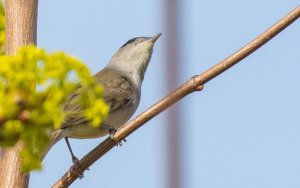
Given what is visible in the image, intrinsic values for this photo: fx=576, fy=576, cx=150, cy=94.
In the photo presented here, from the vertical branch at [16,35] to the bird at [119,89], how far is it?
6.95 feet

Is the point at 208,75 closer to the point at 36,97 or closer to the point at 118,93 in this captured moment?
the point at 36,97

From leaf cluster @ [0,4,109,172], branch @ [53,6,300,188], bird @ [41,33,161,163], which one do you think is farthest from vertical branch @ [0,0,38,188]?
bird @ [41,33,161,163]

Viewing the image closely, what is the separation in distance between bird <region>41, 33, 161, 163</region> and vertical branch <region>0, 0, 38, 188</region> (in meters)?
2.12

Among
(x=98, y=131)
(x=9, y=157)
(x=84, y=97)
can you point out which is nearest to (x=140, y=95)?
(x=98, y=131)

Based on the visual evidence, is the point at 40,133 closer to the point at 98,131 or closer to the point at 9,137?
the point at 9,137

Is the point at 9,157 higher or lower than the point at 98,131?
lower

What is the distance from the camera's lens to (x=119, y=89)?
25.0ft

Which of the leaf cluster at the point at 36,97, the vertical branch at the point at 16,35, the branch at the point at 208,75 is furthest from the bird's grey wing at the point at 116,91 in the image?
the leaf cluster at the point at 36,97

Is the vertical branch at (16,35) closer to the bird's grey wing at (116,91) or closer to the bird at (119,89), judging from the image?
the bird at (119,89)

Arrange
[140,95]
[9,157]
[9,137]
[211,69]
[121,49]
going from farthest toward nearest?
1. [121,49]
2. [140,95]
3. [9,157]
4. [211,69]
5. [9,137]

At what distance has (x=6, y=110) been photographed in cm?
170

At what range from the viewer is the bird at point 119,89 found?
20.8 feet

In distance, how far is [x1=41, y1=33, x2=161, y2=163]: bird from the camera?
6.34m

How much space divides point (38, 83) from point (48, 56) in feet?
0.37
